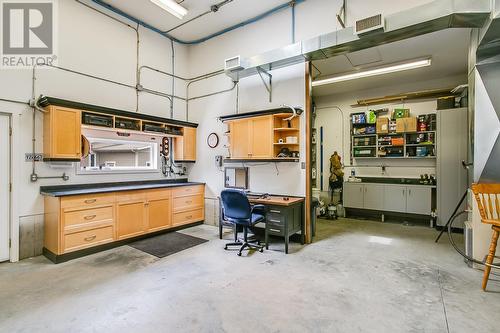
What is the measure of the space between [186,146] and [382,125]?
483cm

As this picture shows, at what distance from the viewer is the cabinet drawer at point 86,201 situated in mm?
3350

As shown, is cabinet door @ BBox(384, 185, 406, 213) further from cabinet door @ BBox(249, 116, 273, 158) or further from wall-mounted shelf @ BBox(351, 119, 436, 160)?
cabinet door @ BBox(249, 116, 273, 158)

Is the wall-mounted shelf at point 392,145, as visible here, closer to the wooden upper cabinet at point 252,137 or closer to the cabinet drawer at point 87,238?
the wooden upper cabinet at point 252,137

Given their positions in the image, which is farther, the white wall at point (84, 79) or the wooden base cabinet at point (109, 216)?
the white wall at point (84, 79)

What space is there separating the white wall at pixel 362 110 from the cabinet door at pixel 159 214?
172 inches

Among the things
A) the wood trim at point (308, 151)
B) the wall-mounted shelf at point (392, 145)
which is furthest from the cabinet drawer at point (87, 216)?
the wall-mounted shelf at point (392, 145)

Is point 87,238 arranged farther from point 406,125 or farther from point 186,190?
point 406,125

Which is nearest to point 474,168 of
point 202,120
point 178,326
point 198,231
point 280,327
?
point 280,327

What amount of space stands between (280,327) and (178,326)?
2.78 ft

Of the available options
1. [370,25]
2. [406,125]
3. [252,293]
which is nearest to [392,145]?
[406,125]

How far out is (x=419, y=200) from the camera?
5.50 m

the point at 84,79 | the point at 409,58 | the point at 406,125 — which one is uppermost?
the point at 409,58

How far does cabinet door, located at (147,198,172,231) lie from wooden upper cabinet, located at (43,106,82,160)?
1.42 meters

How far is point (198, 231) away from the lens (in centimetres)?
493
